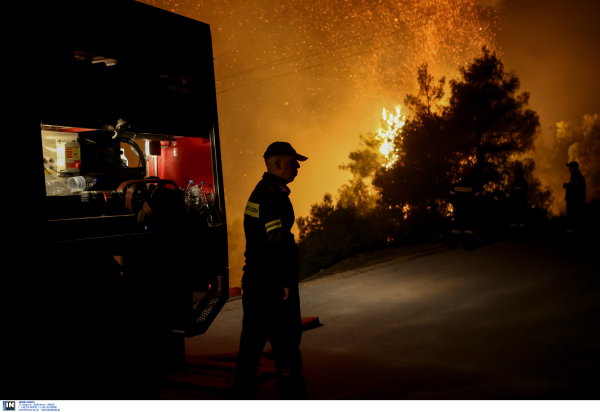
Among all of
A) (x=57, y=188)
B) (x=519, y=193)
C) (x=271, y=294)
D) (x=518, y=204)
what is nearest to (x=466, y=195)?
(x=518, y=204)

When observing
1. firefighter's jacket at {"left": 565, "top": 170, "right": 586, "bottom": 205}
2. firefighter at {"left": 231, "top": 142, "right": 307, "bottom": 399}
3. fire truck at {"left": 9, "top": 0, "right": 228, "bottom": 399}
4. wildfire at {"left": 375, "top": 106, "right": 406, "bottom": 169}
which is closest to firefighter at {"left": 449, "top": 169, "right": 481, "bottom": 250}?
firefighter's jacket at {"left": 565, "top": 170, "right": 586, "bottom": 205}

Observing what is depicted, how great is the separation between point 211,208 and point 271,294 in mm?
1432

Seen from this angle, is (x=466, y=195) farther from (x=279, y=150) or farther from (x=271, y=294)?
(x=271, y=294)

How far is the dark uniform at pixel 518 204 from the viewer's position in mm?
11008

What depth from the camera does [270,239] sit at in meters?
3.35

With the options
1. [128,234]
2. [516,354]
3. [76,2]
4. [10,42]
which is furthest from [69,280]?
[516,354]

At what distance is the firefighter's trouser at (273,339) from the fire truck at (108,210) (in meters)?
0.89

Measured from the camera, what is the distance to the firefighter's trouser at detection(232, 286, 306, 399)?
11.2 feet

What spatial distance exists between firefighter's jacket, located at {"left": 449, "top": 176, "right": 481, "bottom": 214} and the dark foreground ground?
1374 mm

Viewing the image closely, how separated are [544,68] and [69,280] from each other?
71.6 ft

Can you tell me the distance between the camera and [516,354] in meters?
4.32

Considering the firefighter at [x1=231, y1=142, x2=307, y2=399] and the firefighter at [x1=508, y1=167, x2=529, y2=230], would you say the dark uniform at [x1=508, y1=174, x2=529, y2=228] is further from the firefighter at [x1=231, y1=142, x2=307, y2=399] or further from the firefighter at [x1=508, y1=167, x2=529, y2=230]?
the firefighter at [x1=231, y1=142, x2=307, y2=399]

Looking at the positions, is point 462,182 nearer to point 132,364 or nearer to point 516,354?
point 516,354

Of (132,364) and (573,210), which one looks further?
(573,210)
